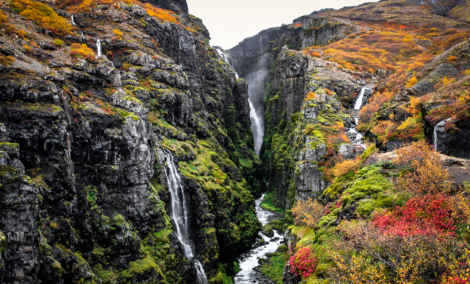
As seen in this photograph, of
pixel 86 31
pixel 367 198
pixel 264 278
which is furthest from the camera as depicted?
pixel 86 31

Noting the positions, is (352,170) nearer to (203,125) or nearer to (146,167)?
(146,167)

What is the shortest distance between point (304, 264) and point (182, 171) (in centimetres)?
2512

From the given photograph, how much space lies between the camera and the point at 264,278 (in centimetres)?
3984

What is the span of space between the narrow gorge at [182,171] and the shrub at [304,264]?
0.47ft

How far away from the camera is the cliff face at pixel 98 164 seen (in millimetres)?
18844

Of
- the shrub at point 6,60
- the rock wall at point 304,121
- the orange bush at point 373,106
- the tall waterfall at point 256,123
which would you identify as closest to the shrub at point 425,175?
the rock wall at point 304,121

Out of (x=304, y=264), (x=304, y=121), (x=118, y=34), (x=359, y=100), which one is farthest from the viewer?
(x=359, y=100)

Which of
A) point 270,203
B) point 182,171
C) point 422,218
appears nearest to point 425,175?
point 422,218

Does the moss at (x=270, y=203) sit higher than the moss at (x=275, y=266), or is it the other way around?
the moss at (x=270, y=203)

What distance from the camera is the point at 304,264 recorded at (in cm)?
2003

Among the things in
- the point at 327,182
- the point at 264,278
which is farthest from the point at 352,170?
the point at 264,278

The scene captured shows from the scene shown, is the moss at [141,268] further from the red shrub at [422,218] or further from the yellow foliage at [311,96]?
the yellow foliage at [311,96]

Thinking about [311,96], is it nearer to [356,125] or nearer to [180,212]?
[356,125]

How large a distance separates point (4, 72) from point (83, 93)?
886 cm
